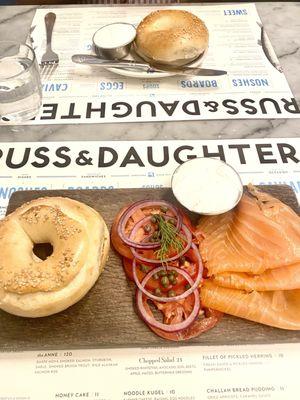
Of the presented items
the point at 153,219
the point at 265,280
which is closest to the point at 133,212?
the point at 153,219

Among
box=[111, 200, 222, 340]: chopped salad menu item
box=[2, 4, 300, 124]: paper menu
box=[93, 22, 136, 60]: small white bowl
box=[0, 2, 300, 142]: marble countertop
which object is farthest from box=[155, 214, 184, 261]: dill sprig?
box=[93, 22, 136, 60]: small white bowl

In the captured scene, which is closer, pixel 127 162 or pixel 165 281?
pixel 165 281

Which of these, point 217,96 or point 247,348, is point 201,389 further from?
point 217,96

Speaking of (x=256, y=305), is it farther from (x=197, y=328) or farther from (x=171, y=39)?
(x=171, y=39)

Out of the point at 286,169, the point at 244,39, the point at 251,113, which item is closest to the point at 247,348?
the point at 286,169

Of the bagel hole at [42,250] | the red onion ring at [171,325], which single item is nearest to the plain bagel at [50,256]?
the bagel hole at [42,250]

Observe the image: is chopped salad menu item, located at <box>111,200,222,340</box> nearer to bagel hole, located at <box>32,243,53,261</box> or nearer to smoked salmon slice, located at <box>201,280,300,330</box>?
smoked salmon slice, located at <box>201,280,300,330</box>
